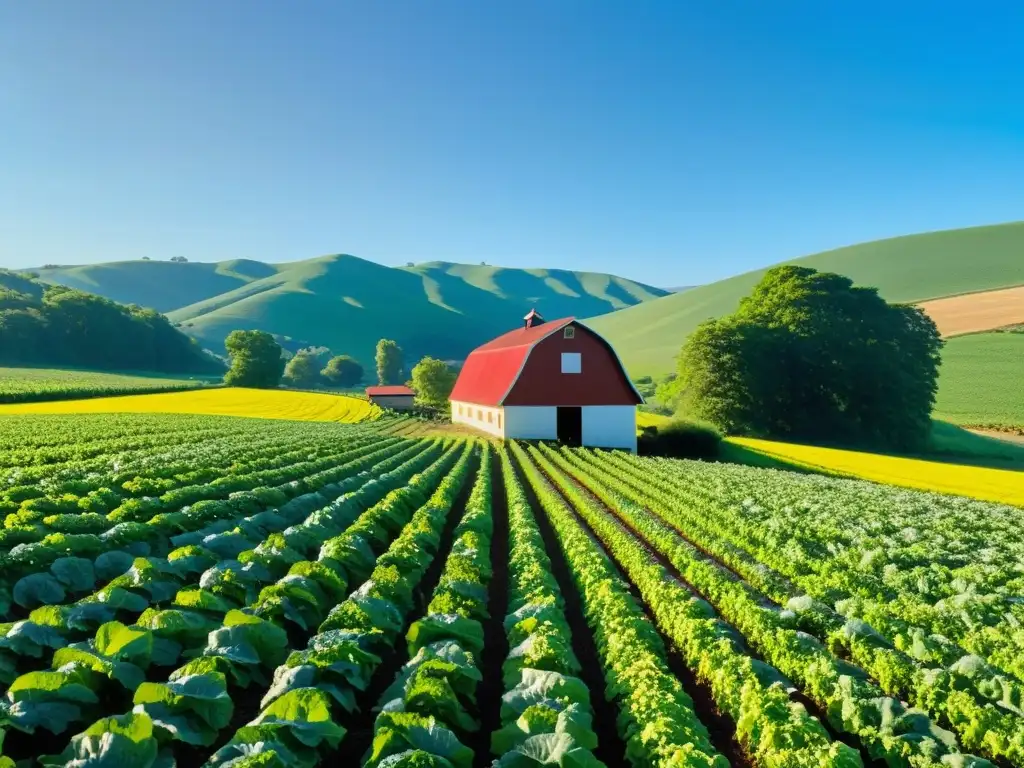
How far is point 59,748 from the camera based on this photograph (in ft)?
18.0

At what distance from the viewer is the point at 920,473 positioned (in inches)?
1214

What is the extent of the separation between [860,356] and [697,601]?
51365mm

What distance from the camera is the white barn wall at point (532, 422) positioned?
4144 centimetres

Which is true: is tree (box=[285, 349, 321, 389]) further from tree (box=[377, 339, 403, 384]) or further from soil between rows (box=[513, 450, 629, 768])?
soil between rows (box=[513, 450, 629, 768])

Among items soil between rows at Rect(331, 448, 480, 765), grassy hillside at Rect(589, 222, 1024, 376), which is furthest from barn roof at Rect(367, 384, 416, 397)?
soil between rows at Rect(331, 448, 480, 765)

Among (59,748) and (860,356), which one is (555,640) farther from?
(860,356)

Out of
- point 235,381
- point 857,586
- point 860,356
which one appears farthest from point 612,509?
point 235,381

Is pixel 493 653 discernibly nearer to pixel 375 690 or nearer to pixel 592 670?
pixel 592 670

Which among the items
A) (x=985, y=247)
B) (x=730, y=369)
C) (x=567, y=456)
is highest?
(x=985, y=247)

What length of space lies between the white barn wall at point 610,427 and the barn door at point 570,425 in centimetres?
45

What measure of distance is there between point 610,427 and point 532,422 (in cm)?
570

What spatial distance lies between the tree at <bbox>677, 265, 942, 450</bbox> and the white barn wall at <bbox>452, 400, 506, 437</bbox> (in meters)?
19.6

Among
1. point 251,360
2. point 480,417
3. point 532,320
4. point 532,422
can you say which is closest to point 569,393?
point 532,422

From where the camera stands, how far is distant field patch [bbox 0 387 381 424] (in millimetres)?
46812
